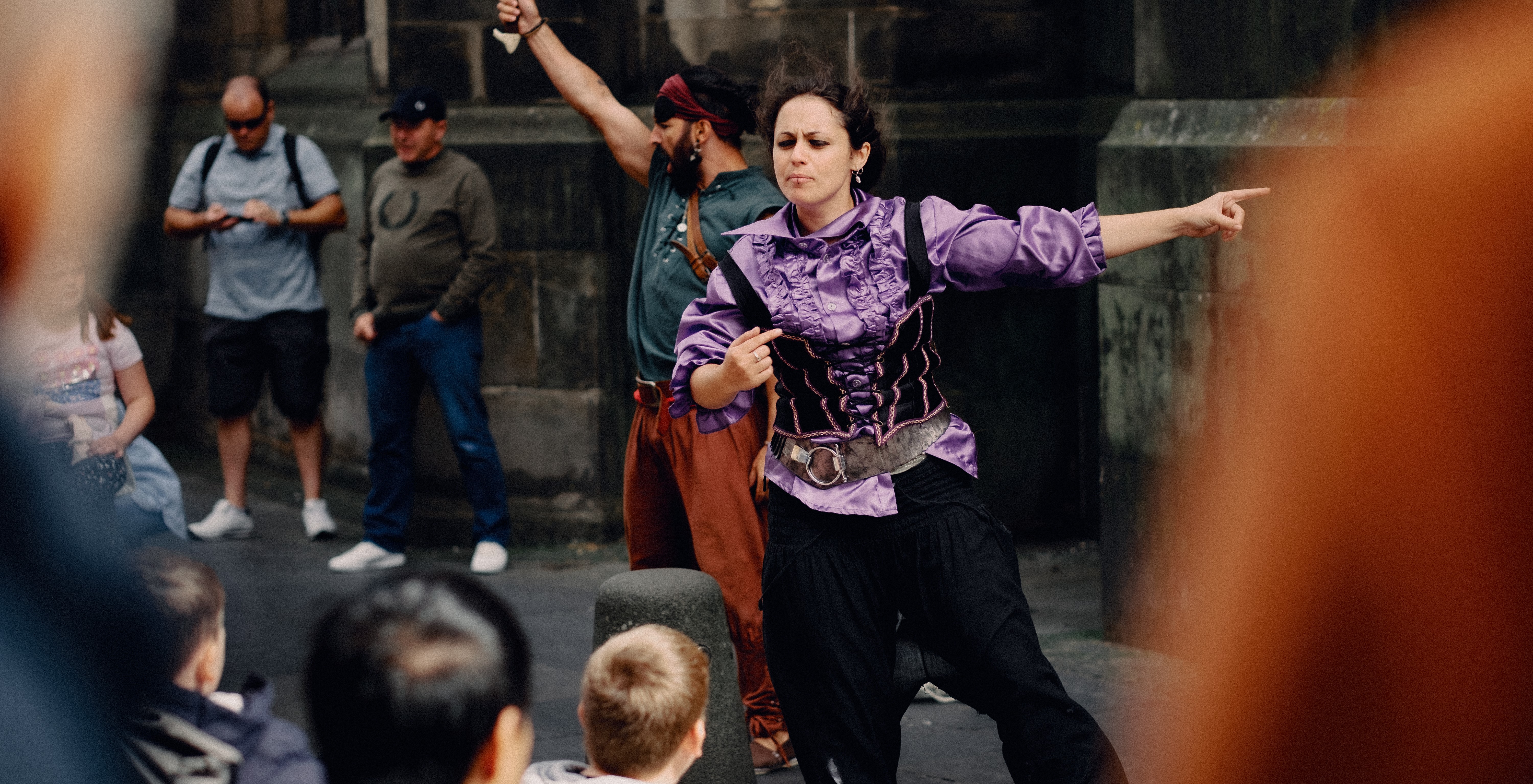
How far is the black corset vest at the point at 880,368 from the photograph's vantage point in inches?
147

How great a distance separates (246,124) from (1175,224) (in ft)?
18.9

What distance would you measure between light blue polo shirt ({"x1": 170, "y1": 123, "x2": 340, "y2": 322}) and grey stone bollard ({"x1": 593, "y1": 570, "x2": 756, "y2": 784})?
4.40 metres

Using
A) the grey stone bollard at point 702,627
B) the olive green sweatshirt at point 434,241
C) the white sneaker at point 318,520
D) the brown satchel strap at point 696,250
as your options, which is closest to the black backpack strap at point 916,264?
the grey stone bollard at point 702,627

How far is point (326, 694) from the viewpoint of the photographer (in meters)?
1.99

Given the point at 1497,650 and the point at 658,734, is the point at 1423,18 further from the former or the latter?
the point at 658,734

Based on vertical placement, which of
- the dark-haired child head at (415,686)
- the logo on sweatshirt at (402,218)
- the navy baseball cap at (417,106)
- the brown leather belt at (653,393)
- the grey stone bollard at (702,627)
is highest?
the navy baseball cap at (417,106)

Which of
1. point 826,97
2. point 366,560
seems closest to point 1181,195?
point 826,97

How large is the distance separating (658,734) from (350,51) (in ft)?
27.7

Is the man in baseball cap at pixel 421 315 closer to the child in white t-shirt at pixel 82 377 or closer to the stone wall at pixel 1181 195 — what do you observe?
the child in white t-shirt at pixel 82 377

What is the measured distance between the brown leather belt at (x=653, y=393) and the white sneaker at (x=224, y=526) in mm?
4136

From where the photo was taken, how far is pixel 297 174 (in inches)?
331

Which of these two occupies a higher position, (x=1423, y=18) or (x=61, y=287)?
(x=1423, y=18)

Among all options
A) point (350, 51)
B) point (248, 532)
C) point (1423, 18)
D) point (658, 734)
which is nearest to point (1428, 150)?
point (1423, 18)

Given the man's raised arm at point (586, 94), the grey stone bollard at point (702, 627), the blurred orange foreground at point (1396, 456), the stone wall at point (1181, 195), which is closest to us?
the grey stone bollard at point (702, 627)
